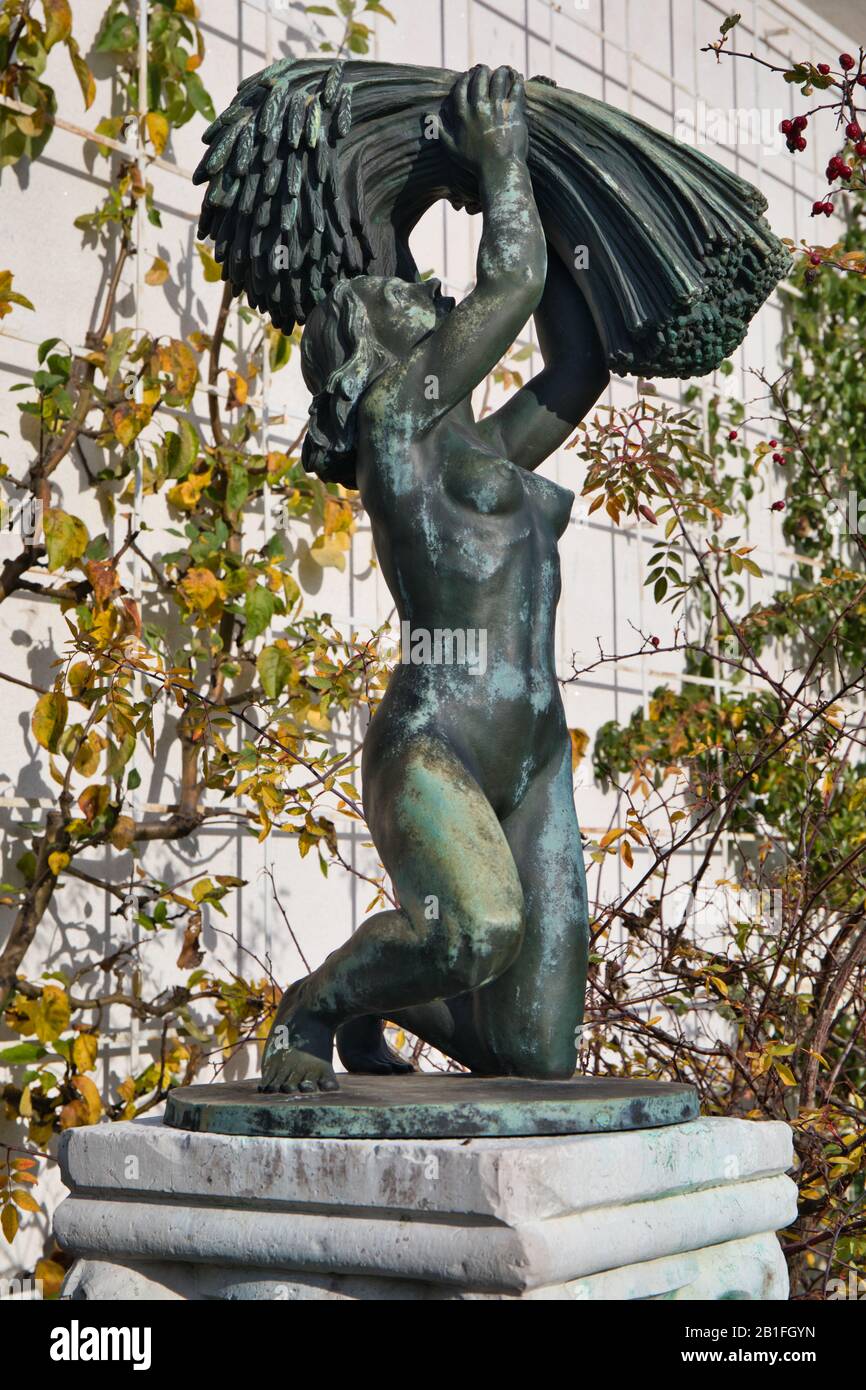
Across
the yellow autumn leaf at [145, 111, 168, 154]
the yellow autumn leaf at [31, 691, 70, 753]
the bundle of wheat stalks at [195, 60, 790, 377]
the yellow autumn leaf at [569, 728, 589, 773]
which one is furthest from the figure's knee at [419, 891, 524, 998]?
the yellow autumn leaf at [569, 728, 589, 773]

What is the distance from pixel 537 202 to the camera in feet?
7.68

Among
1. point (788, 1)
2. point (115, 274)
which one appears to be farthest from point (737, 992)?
point (788, 1)

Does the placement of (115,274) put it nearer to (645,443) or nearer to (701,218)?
(645,443)

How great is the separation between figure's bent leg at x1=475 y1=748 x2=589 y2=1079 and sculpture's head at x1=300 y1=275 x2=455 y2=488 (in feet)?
1.74

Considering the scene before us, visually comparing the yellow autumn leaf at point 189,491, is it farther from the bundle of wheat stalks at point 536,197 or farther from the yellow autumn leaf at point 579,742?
the bundle of wheat stalks at point 536,197

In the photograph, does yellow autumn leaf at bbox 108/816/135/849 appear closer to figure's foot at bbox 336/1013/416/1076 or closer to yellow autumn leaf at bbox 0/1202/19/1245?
yellow autumn leaf at bbox 0/1202/19/1245

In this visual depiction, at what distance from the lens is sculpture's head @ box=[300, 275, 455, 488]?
7.16ft

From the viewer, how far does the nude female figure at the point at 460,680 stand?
6.61 ft

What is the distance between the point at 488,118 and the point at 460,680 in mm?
762

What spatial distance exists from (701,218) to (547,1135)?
1.22 metres

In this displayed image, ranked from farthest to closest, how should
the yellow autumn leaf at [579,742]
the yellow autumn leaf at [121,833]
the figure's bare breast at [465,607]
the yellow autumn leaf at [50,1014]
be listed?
the yellow autumn leaf at [579,742]
the yellow autumn leaf at [121,833]
the yellow autumn leaf at [50,1014]
the figure's bare breast at [465,607]

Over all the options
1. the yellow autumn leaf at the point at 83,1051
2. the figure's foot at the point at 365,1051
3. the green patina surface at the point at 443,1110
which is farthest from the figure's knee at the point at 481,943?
the yellow autumn leaf at the point at 83,1051

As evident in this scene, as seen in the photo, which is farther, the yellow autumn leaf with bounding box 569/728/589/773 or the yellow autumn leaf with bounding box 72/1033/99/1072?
the yellow autumn leaf with bounding box 569/728/589/773

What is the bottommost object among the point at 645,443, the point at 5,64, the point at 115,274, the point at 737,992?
the point at 737,992
